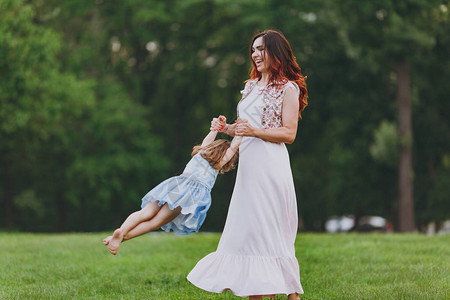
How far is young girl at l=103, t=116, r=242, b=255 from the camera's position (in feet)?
17.7

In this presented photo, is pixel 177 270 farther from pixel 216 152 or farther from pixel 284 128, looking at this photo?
pixel 284 128

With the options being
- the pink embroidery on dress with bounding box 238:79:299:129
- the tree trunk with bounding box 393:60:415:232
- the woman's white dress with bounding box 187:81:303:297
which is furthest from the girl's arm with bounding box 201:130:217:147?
the tree trunk with bounding box 393:60:415:232

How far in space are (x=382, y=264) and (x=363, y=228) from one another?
3549 centimetres

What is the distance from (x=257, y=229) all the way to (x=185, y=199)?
2.30ft

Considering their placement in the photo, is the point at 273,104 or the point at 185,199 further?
the point at 185,199

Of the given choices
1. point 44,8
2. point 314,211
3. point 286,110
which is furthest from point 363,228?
point 286,110

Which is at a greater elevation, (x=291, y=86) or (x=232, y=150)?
(x=291, y=86)

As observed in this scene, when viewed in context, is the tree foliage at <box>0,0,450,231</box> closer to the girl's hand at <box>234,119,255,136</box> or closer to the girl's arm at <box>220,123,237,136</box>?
the girl's arm at <box>220,123,237,136</box>

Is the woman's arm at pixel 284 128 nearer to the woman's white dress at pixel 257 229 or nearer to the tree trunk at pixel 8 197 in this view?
the woman's white dress at pixel 257 229

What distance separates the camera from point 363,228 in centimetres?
4303

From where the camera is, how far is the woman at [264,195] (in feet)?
16.7

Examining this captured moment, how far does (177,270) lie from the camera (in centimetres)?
863

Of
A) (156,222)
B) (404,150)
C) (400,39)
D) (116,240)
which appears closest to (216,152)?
(156,222)

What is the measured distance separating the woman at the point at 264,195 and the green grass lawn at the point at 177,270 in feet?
4.67
